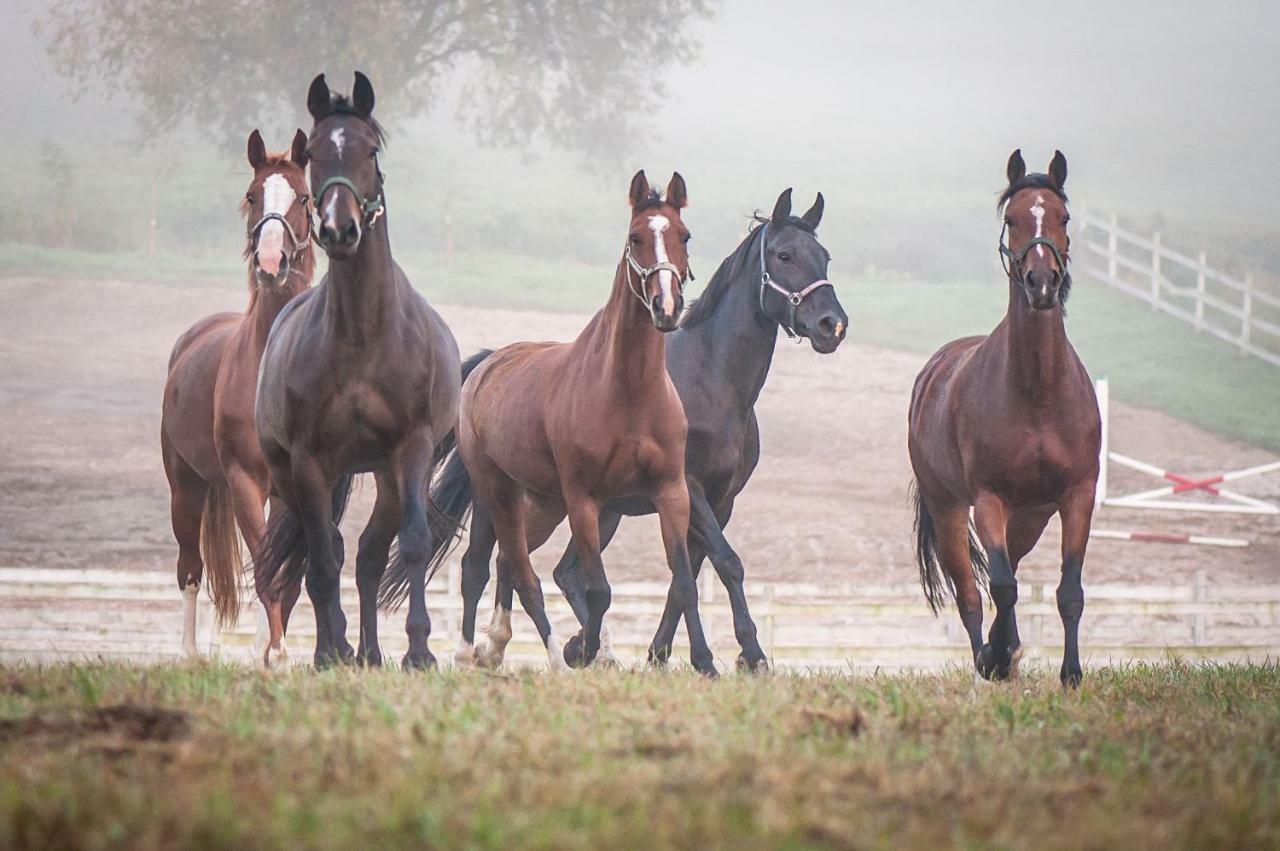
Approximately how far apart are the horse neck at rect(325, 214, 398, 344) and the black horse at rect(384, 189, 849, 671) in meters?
2.31

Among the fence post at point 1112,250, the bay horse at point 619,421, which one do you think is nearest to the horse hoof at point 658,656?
the bay horse at point 619,421

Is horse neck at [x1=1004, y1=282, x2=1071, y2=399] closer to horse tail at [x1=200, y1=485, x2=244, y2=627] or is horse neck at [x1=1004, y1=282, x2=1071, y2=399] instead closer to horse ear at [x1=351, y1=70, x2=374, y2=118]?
horse ear at [x1=351, y1=70, x2=374, y2=118]

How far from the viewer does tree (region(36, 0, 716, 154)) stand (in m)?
32.7

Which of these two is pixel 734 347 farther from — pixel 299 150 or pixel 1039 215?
pixel 299 150

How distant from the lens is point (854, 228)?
37625 mm

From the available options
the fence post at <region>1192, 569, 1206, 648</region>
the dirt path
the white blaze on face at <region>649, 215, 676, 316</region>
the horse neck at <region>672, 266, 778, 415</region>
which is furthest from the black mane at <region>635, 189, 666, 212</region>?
the dirt path

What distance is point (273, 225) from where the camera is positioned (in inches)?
306

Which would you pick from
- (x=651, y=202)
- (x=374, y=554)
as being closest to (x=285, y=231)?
(x=374, y=554)

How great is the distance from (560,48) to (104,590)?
22604 mm

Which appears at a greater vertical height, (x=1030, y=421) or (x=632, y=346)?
(x=632, y=346)

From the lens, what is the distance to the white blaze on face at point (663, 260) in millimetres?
7250

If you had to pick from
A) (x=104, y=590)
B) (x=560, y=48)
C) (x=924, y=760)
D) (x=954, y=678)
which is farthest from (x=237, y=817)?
(x=560, y=48)

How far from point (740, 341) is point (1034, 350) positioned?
1.94 m

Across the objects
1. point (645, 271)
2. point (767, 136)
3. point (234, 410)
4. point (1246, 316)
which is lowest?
point (234, 410)
